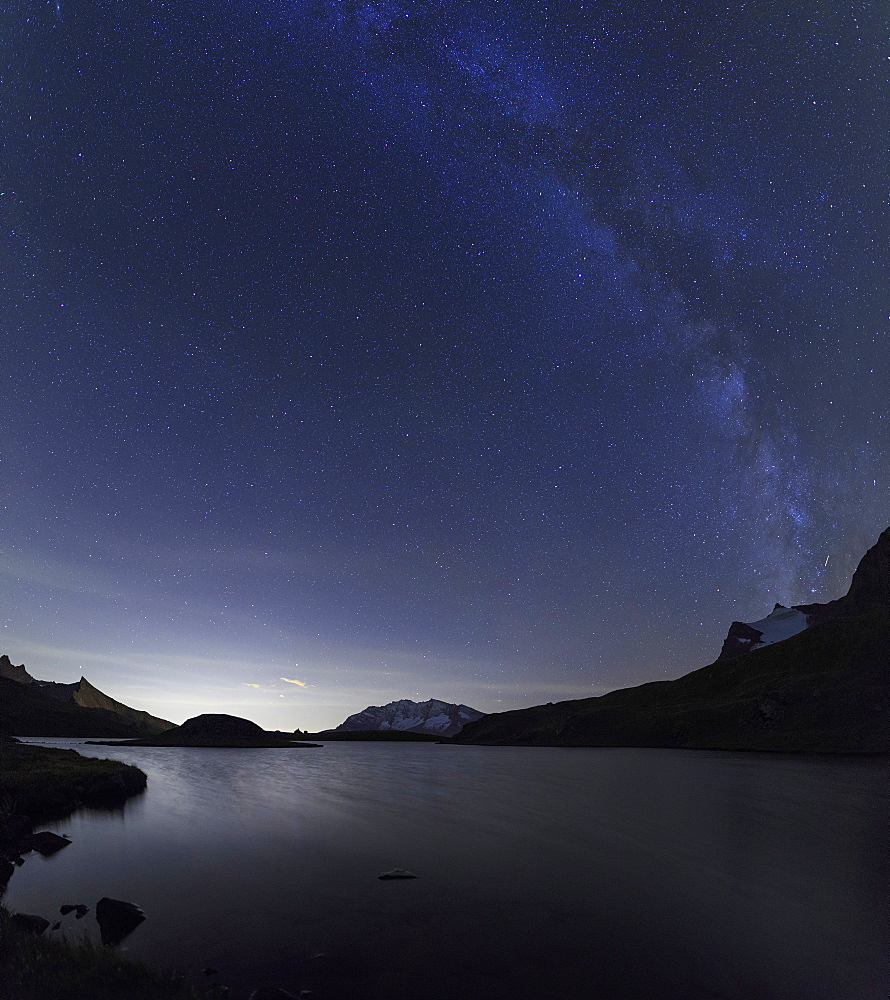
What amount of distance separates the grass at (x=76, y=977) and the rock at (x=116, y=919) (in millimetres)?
3716

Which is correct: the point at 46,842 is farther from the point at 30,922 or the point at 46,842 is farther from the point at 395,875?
the point at 395,875

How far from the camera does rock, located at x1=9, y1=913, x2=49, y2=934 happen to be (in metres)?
16.4

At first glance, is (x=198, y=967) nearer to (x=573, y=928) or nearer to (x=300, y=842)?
(x=573, y=928)

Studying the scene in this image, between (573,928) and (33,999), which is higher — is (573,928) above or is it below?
below

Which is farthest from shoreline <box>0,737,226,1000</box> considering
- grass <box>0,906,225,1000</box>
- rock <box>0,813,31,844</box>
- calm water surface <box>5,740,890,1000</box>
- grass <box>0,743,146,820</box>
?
grass <box>0,743,146,820</box>

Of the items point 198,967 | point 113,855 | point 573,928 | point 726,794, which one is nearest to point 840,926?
point 573,928

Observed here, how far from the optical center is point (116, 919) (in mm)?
18344

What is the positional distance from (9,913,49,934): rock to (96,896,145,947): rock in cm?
169

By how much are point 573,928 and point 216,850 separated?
2241 cm

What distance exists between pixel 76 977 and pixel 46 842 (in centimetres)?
2385

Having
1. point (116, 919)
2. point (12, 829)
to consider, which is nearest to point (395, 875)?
point (116, 919)

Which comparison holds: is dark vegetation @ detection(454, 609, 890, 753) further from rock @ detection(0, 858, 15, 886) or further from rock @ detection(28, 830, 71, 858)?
rock @ detection(0, 858, 15, 886)

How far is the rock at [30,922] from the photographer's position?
16.4m

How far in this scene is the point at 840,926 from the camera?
20797 mm
